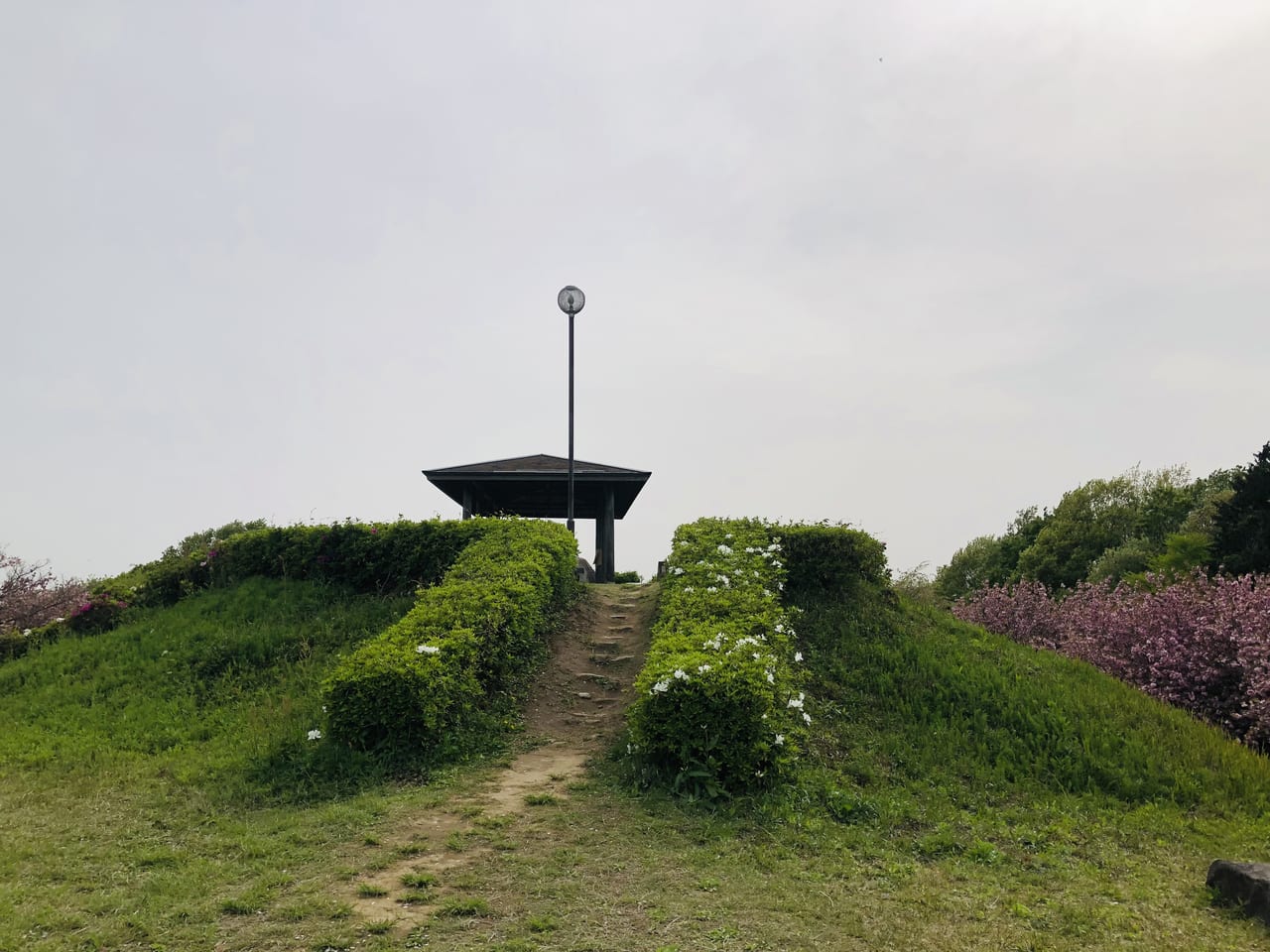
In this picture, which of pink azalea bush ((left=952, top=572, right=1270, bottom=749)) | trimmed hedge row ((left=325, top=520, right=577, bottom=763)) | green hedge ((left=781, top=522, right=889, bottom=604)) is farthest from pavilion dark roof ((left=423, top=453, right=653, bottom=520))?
pink azalea bush ((left=952, top=572, right=1270, bottom=749))

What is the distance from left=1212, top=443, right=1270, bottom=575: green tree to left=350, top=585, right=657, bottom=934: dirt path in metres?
14.4

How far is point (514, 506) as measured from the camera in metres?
19.7

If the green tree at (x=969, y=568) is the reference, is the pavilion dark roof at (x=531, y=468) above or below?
above

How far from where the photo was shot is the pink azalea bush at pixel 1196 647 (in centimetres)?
1028

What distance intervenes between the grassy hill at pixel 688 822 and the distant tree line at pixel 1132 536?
12.3 m

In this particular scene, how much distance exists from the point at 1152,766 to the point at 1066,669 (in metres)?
2.56

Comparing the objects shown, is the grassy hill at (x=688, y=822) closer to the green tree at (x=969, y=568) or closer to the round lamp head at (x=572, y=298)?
the round lamp head at (x=572, y=298)

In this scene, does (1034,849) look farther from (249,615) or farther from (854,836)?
(249,615)

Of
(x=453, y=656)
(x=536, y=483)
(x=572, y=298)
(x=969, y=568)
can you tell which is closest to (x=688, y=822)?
(x=453, y=656)

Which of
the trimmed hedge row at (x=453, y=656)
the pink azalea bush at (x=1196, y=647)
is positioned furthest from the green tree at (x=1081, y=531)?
the trimmed hedge row at (x=453, y=656)

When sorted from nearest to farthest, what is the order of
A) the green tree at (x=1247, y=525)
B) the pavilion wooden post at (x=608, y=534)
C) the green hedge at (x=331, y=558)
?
the green hedge at (x=331, y=558), the pavilion wooden post at (x=608, y=534), the green tree at (x=1247, y=525)

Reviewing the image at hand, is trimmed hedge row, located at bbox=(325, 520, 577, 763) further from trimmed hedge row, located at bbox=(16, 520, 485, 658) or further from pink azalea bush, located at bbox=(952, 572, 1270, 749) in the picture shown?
pink azalea bush, located at bbox=(952, 572, 1270, 749)

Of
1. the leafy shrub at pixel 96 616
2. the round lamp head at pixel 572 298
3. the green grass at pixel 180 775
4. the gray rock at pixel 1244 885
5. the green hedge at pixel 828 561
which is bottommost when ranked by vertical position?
the gray rock at pixel 1244 885

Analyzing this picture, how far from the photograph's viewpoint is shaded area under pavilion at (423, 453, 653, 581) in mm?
16922
